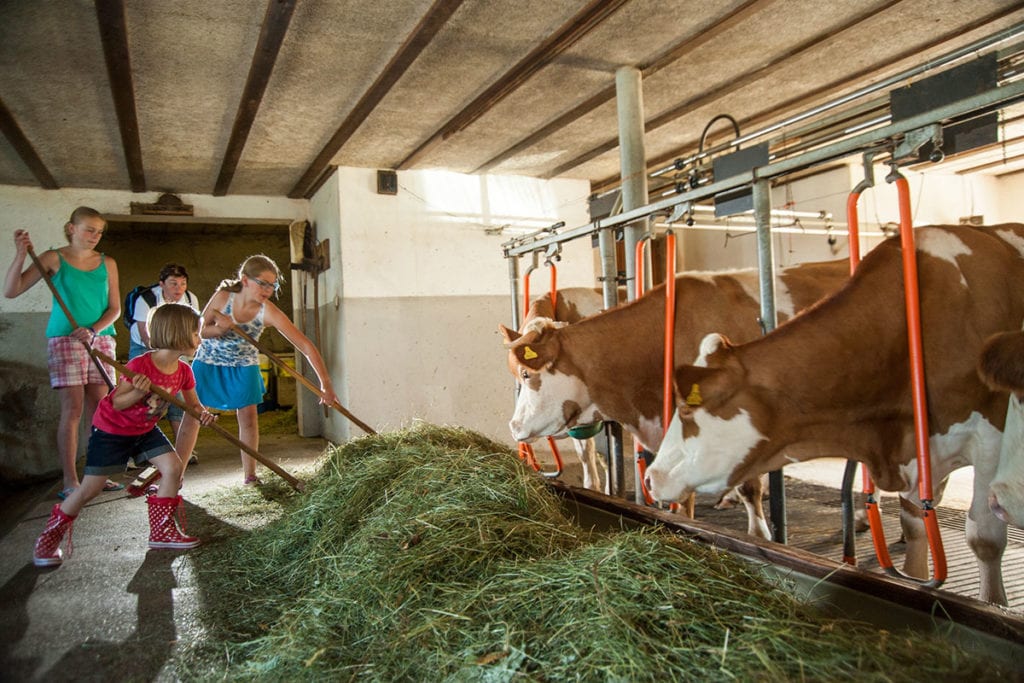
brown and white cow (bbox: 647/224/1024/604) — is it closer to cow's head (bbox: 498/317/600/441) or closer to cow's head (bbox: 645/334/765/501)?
cow's head (bbox: 645/334/765/501)

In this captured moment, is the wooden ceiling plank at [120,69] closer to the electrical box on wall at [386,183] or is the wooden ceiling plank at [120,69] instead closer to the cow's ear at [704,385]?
the electrical box on wall at [386,183]

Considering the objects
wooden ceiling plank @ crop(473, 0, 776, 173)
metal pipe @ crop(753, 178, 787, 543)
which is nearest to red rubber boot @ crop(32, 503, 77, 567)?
metal pipe @ crop(753, 178, 787, 543)

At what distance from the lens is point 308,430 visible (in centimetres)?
788

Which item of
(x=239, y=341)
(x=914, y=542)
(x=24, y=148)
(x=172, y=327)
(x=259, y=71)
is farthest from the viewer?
(x=24, y=148)

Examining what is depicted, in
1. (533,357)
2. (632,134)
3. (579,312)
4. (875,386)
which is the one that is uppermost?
(632,134)

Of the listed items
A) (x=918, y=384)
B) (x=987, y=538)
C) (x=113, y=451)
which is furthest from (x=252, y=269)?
(x=987, y=538)

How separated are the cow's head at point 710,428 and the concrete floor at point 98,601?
174 centimetres

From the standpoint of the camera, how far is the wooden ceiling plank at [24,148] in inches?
190

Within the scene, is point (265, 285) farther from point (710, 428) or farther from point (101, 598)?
point (710, 428)

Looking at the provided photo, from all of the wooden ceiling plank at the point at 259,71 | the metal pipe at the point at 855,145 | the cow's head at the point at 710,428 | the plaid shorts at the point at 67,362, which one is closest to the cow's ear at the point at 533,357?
the metal pipe at the point at 855,145

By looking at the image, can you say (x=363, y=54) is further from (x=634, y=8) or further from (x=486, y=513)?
(x=486, y=513)

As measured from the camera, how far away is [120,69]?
13.3 ft

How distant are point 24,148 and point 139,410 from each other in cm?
392

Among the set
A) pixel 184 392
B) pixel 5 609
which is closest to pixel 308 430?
pixel 184 392
